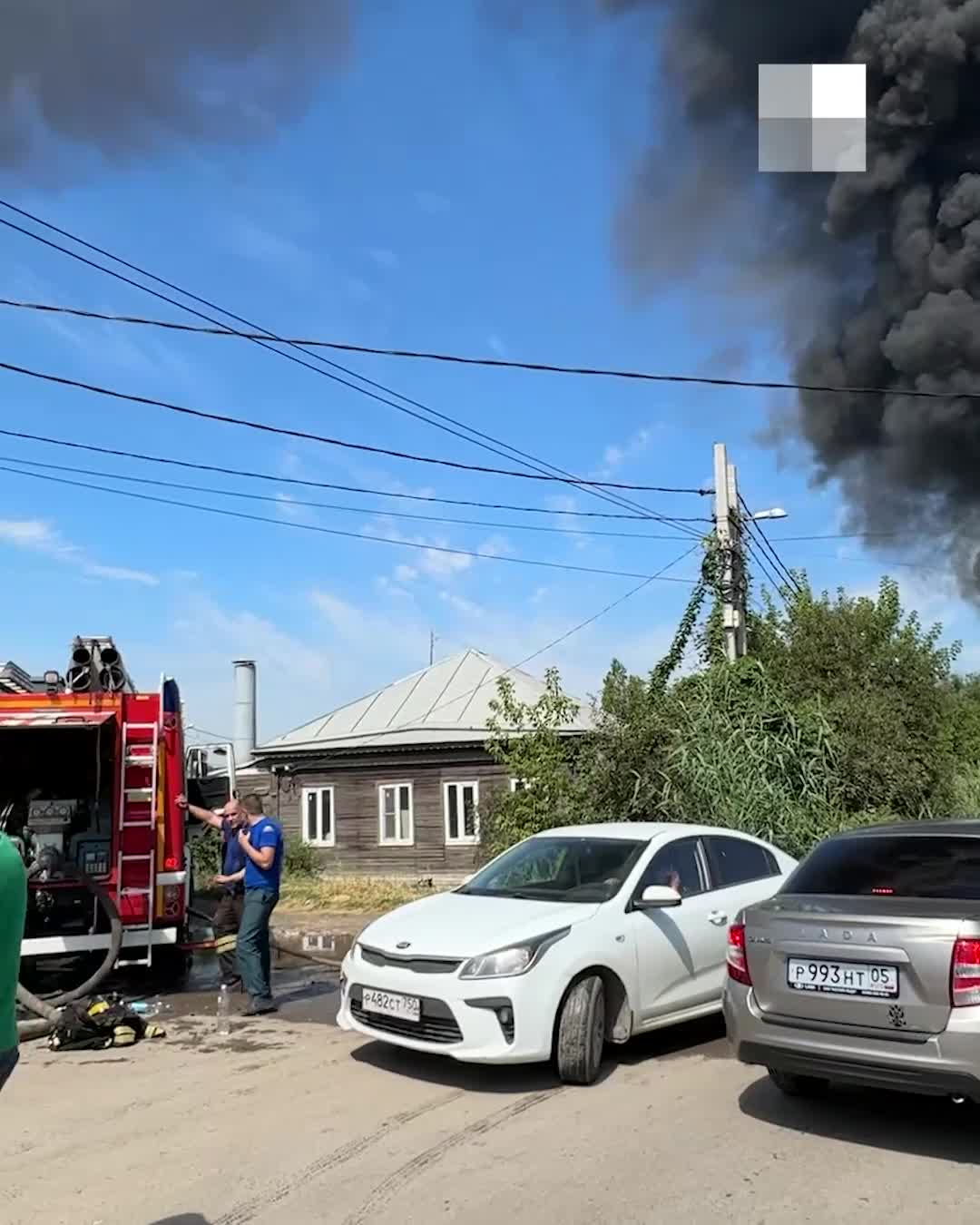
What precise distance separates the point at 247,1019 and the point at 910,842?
5132 millimetres

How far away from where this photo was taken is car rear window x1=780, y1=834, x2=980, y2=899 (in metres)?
5.19

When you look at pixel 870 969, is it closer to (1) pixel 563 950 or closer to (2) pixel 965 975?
(2) pixel 965 975

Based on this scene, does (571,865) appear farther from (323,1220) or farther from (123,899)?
(123,899)

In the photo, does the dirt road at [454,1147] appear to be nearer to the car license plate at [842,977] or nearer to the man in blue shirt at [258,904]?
the car license plate at [842,977]

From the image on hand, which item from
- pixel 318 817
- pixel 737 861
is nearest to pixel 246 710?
pixel 318 817

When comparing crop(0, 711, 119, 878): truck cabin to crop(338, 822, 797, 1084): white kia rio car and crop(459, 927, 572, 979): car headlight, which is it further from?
crop(459, 927, 572, 979): car headlight

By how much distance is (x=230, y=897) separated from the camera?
9219 millimetres

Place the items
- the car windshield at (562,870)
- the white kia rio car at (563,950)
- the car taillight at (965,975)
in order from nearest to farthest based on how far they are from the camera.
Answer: the car taillight at (965,975) → the white kia rio car at (563,950) → the car windshield at (562,870)

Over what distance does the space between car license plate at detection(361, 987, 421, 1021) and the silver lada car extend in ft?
5.70

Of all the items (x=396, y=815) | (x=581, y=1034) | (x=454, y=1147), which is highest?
(x=396, y=815)

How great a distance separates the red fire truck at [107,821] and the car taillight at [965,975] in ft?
22.6

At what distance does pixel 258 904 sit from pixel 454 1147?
357cm

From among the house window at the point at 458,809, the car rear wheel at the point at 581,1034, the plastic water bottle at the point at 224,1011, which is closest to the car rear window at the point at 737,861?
the car rear wheel at the point at 581,1034

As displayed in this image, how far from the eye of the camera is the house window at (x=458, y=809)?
2514 cm
